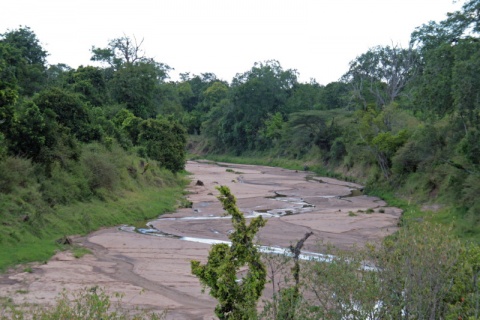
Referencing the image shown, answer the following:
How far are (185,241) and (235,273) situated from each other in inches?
566

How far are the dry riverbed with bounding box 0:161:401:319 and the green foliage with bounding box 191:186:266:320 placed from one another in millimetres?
1157

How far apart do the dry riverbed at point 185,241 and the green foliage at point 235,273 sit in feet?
3.79

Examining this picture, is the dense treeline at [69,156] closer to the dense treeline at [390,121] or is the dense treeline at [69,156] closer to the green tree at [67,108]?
the green tree at [67,108]

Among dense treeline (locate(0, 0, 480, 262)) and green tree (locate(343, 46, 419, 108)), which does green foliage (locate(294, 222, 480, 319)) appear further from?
green tree (locate(343, 46, 419, 108))

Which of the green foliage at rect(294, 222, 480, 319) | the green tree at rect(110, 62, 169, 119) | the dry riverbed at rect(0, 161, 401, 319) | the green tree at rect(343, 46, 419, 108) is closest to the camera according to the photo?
the green foliage at rect(294, 222, 480, 319)

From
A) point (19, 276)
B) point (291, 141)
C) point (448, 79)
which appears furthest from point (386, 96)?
point (19, 276)

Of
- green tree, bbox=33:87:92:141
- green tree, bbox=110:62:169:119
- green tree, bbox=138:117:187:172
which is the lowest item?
green tree, bbox=138:117:187:172

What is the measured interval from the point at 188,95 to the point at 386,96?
5655 cm

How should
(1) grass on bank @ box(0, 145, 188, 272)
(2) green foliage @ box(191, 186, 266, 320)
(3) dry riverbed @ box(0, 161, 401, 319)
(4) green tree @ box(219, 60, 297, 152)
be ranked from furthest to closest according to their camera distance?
(4) green tree @ box(219, 60, 297, 152), (1) grass on bank @ box(0, 145, 188, 272), (3) dry riverbed @ box(0, 161, 401, 319), (2) green foliage @ box(191, 186, 266, 320)

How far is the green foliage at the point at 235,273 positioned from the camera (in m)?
8.33

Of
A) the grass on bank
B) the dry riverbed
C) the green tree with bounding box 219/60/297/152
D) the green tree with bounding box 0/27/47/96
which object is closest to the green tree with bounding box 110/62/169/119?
the green tree with bounding box 0/27/47/96

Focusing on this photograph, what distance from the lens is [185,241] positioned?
896 inches

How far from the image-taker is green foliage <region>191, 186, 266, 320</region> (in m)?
8.33

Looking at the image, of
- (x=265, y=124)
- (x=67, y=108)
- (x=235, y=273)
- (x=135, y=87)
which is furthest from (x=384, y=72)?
(x=235, y=273)
